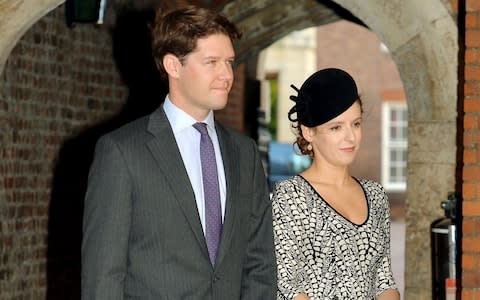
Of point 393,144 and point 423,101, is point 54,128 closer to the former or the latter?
point 423,101

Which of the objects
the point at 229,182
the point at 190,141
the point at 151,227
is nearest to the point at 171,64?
the point at 190,141

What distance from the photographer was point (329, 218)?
4.64 meters

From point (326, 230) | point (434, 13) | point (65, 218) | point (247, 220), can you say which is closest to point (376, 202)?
point (326, 230)

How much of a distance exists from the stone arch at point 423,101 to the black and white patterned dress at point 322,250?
12.2 ft

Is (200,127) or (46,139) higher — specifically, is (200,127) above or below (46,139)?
above

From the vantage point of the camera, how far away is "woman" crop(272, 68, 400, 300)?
180 inches

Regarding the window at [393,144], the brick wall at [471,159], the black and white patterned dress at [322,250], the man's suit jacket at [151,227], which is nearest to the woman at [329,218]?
the black and white patterned dress at [322,250]

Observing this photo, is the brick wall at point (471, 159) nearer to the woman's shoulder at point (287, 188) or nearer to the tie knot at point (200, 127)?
the woman's shoulder at point (287, 188)

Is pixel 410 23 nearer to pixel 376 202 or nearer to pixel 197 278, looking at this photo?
pixel 376 202

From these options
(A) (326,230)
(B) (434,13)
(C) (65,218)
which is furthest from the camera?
(C) (65,218)

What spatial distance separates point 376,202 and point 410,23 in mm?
3728

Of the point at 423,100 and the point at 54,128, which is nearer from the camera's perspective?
the point at 423,100

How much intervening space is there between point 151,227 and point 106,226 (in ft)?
0.46

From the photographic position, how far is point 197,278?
4.25 meters
